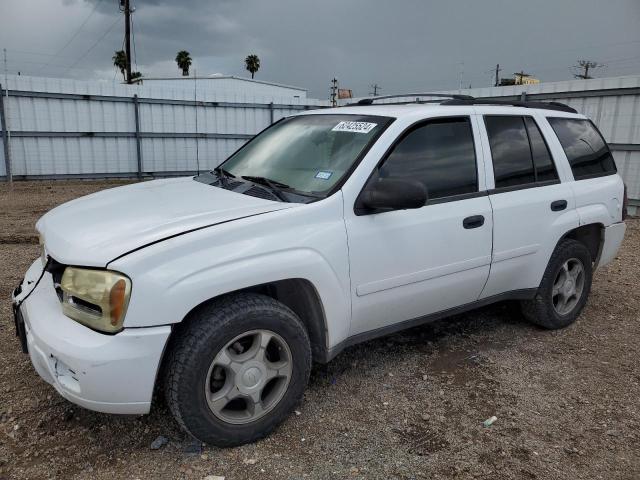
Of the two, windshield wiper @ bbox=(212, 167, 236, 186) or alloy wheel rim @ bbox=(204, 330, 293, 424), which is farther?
windshield wiper @ bbox=(212, 167, 236, 186)

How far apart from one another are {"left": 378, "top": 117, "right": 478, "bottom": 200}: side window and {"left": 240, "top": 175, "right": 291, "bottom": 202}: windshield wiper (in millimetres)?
589

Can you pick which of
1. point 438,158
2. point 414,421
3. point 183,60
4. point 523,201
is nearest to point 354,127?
point 438,158

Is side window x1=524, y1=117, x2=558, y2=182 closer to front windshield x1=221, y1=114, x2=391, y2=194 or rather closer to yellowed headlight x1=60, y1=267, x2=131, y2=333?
front windshield x1=221, y1=114, x2=391, y2=194

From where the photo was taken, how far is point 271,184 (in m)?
3.14

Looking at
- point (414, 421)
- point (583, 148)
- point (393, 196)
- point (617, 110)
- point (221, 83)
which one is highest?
point (221, 83)

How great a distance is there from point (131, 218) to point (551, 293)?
10.5 feet

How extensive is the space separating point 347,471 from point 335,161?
168 cm

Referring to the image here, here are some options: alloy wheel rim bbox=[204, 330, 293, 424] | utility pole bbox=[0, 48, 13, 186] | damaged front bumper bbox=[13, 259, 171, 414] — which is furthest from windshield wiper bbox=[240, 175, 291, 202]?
utility pole bbox=[0, 48, 13, 186]

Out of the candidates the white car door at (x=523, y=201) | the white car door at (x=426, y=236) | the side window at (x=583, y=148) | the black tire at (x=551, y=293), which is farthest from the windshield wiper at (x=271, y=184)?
the side window at (x=583, y=148)

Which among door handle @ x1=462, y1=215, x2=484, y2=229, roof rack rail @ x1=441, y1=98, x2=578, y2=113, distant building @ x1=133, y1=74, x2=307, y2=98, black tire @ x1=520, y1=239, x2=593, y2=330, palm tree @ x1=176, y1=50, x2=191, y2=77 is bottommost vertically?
black tire @ x1=520, y1=239, x2=593, y2=330

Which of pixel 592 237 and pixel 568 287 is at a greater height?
pixel 592 237

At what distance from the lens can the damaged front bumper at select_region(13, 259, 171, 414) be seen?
7.32 feet

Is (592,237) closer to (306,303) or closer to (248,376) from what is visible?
(306,303)

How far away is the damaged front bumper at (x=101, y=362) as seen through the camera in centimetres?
223
